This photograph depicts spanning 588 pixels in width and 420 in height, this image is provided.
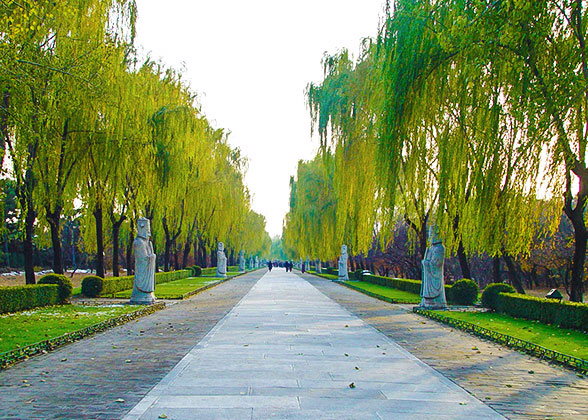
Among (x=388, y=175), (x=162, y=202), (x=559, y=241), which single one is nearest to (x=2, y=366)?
(x=388, y=175)

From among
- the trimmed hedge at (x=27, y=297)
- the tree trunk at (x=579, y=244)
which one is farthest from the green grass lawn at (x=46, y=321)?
the tree trunk at (x=579, y=244)

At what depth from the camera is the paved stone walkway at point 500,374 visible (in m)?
5.84

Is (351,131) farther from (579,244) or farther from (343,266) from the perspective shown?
(343,266)

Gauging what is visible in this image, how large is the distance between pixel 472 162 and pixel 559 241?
22250mm

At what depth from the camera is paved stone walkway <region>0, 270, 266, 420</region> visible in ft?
18.1

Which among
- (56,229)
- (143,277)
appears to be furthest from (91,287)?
(143,277)

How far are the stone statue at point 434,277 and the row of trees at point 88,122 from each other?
10.6m

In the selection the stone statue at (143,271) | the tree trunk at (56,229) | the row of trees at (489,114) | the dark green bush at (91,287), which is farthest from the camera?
the dark green bush at (91,287)

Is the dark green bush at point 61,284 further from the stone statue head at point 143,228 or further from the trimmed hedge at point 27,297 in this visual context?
the stone statue head at point 143,228

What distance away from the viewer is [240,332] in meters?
11.1

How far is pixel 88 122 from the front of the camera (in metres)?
18.7

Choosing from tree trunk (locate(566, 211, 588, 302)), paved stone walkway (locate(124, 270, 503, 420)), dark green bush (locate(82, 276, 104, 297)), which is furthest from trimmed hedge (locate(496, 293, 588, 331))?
dark green bush (locate(82, 276, 104, 297))

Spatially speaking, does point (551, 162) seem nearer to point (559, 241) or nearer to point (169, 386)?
point (169, 386)

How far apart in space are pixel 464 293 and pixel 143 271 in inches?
441
